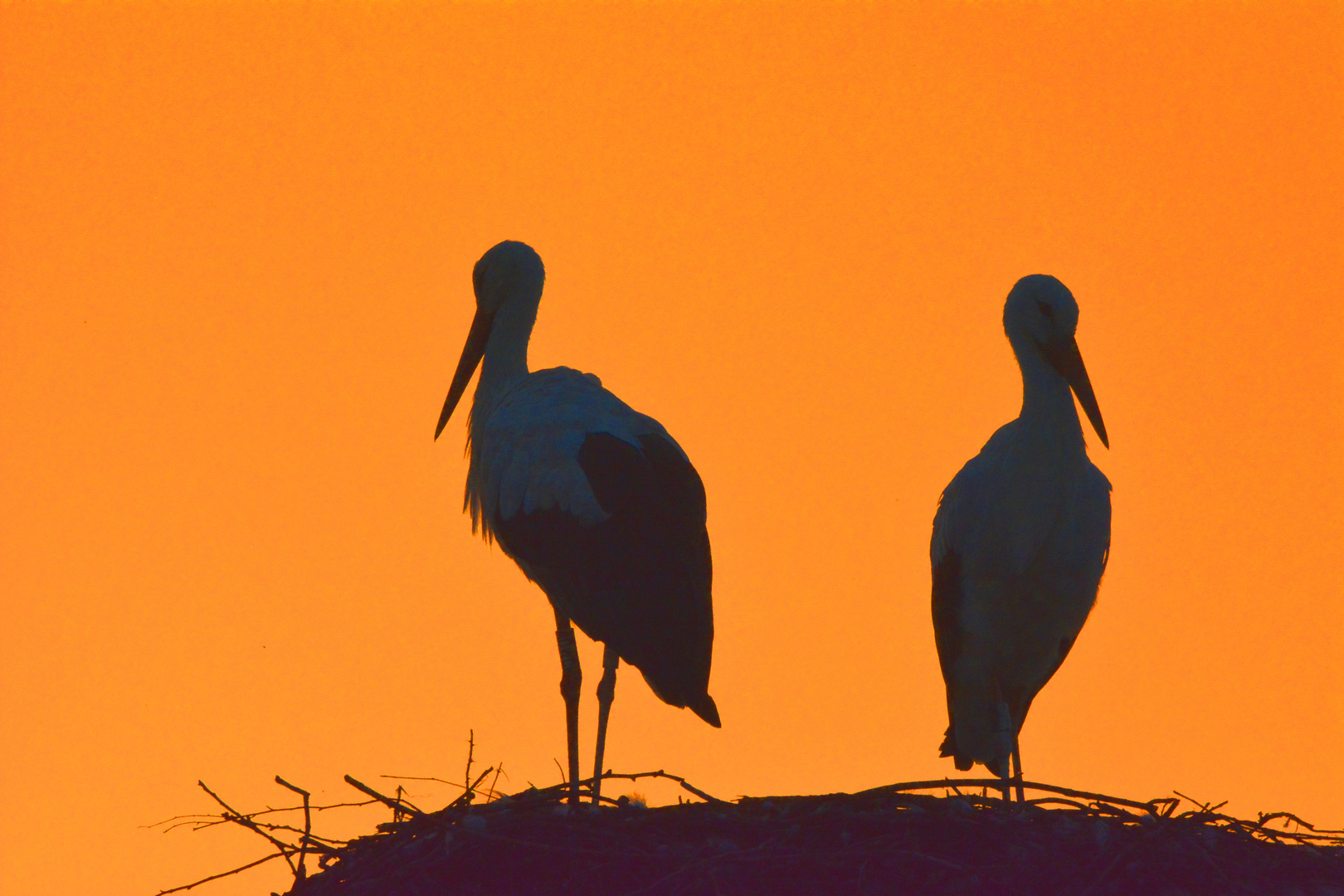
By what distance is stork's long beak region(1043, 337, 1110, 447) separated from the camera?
6.38 m

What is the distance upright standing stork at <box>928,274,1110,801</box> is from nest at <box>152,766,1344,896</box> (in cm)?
142

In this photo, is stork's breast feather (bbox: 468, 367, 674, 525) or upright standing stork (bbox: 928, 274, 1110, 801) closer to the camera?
stork's breast feather (bbox: 468, 367, 674, 525)

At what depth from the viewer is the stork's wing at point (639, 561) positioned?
223 inches

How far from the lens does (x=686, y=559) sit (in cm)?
583

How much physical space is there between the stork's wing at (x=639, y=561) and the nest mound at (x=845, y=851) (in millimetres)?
609

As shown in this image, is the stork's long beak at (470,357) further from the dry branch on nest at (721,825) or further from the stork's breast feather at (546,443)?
the dry branch on nest at (721,825)

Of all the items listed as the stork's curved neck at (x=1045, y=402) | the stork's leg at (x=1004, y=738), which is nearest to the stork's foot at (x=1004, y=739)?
the stork's leg at (x=1004, y=738)

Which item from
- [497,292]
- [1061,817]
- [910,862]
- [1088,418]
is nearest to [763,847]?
[910,862]

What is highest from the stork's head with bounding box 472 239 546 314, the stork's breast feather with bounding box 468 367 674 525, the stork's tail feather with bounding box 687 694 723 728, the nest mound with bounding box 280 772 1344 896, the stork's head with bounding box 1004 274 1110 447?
the stork's head with bounding box 472 239 546 314

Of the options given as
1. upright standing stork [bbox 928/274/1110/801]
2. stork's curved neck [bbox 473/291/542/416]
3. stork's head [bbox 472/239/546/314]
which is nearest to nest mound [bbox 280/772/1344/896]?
upright standing stork [bbox 928/274/1110/801]

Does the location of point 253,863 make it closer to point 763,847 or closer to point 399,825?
point 399,825

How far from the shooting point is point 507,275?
23.3 feet

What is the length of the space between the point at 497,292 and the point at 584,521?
1.59 meters

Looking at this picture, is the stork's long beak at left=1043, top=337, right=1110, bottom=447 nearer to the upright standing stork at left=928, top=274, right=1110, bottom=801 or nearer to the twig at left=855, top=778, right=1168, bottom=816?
the upright standing stork at left=928, top=274, right=1110, bottom=801
